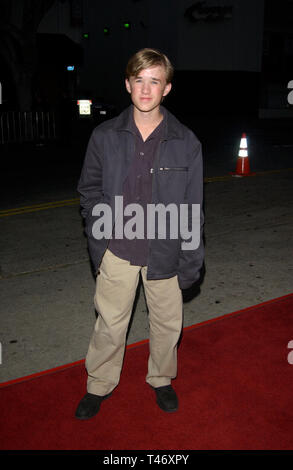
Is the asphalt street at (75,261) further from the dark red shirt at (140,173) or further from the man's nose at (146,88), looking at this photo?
the man's nose at (146,88)

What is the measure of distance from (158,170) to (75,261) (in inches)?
120

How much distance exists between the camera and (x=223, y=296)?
4648mm

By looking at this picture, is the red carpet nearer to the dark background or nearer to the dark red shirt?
the dark red shirt

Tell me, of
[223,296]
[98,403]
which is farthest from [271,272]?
[98,403]

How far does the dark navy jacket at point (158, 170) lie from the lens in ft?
8.63

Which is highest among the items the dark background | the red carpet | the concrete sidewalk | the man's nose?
the dark background

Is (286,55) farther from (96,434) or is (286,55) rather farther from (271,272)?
(96,434)

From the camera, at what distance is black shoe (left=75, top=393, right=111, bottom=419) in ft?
9.61

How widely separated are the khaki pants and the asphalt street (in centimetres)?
64

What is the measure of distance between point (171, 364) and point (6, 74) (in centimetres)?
2414

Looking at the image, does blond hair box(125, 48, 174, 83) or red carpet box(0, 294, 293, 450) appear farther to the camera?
red carpet box(0, 294, 293, 450)

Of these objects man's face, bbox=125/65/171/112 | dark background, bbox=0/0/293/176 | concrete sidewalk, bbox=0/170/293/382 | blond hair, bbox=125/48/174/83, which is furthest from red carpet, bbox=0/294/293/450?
dark background, bbox=0/0/293/176

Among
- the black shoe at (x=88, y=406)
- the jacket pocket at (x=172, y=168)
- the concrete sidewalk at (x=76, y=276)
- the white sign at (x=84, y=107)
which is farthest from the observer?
the white sign at (x=84, y=107)

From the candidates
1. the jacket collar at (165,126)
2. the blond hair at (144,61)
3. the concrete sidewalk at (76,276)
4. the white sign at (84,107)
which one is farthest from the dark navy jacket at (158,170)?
the white sign at (84,107)
